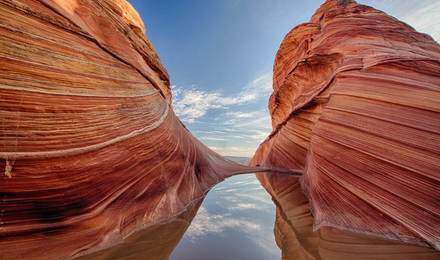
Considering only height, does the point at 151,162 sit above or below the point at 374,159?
above

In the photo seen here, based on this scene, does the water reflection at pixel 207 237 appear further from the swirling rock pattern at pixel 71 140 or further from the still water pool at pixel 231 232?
the swirling rock pattern at pixel 71 140

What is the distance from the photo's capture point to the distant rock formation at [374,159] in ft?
6.91

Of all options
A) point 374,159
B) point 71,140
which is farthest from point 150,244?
point 374,159

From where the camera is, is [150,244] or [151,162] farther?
[151,162]

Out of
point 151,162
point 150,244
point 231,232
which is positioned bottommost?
point 231,232

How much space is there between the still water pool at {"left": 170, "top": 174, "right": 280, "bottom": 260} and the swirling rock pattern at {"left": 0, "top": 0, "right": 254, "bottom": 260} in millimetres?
454

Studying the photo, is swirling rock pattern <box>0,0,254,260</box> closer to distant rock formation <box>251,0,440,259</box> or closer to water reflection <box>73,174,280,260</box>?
water reflection <box>73,174,280,260</box>

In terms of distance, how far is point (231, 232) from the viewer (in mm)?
2549

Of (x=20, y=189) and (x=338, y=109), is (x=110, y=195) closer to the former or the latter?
(x=20, y=189)

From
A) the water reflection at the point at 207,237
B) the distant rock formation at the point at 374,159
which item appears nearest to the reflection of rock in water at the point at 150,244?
the water reflection at the point at 207,237

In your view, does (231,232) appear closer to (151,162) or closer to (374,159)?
(151,162)

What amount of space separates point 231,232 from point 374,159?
1.83 meters

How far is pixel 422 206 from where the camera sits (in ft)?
7.44

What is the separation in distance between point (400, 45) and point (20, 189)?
18.4ft
